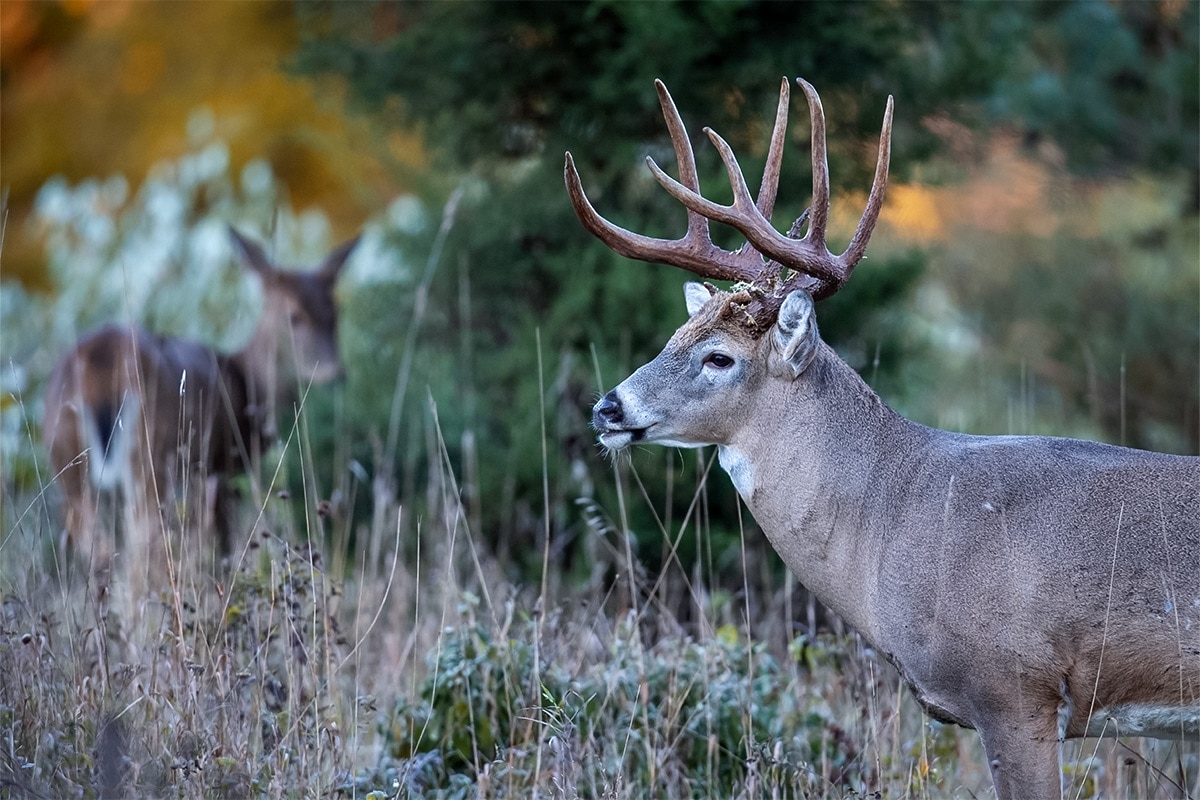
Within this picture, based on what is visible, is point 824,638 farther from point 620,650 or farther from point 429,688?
point 429,688

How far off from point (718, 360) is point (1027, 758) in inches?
62.7

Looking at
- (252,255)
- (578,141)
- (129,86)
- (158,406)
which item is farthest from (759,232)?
(129,86)

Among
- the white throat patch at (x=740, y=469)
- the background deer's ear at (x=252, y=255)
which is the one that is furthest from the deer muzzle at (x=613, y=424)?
the background deer's ear at (x=252, y=255)

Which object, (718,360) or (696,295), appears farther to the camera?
(696,295)

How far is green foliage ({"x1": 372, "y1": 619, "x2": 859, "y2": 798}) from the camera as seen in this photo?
495 centimetres

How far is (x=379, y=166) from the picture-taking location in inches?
402

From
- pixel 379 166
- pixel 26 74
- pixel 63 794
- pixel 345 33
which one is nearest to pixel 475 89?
pixel 345 33

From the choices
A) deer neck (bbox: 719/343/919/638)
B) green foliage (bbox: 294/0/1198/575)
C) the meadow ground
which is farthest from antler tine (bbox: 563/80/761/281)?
green foliage (bbox: 294/0/1198/575)

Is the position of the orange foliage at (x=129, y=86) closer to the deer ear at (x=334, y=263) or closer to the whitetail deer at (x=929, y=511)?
the deer ear at (x=334, y=263)

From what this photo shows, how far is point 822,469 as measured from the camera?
4562 millimetres

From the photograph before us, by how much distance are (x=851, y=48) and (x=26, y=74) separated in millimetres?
14360

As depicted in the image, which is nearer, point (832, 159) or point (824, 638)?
point (824, 638)

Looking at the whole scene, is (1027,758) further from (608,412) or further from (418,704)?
(418,704)

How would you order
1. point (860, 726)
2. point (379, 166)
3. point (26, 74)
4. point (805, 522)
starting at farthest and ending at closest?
point (26, 74), point (379, 166), point (860, 726), point (805, 522)
